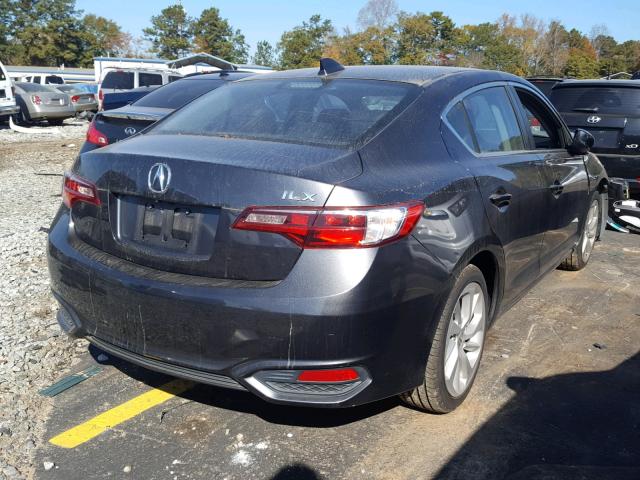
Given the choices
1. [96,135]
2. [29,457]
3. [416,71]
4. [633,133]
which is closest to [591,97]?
[633,133]

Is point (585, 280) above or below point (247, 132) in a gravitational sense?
below

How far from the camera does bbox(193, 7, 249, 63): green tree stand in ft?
289

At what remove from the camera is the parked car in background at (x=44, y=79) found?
109ft

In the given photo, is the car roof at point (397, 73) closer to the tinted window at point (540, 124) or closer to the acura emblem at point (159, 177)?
the tinted window at point (540, 124)

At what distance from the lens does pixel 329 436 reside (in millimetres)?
3061

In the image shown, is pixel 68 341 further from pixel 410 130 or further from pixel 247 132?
pixel 410 130

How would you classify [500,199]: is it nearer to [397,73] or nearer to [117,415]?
[397,73]

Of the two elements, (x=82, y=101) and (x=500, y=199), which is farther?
(x=82, y=101)

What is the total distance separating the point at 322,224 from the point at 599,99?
6955 mm

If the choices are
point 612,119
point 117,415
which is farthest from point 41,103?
point 117,415

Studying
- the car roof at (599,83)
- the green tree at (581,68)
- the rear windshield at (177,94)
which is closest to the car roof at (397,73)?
the rear windshield at (177,94)

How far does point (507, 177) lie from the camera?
3.55m

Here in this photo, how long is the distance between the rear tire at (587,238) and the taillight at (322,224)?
3.44 metres

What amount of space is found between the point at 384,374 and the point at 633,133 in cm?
646
